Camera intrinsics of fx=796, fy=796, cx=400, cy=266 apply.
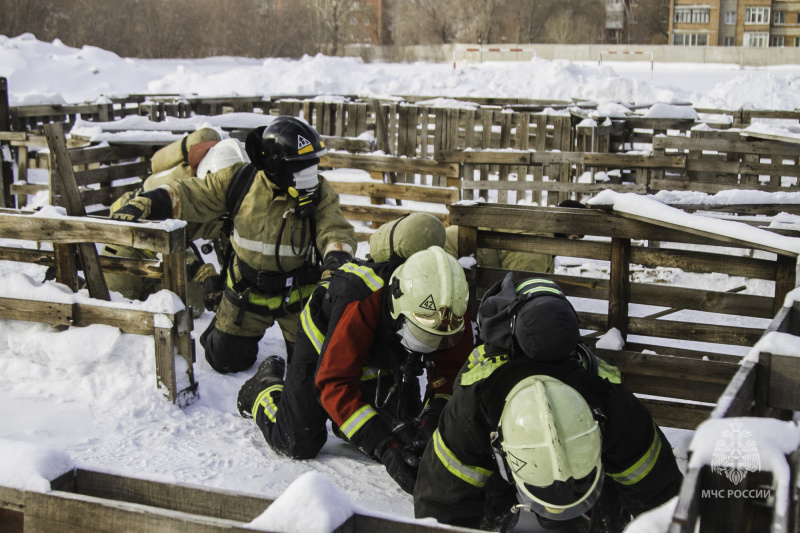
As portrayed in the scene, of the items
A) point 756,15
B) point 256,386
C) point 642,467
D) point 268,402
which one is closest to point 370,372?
point 268,402

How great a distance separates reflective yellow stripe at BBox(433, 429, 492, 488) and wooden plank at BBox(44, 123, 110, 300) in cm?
286

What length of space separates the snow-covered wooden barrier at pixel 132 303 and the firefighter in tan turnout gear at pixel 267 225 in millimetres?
449

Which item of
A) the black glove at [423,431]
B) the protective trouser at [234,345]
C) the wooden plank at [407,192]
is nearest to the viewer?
the black glove at [423,431]

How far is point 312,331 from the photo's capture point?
4238 millimetres

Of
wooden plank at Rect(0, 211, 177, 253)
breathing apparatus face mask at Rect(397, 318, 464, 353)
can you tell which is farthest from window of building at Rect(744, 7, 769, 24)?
breathing apparatus face mask at Rect(397, 318, 464, 353)

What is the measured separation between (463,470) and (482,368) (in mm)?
408

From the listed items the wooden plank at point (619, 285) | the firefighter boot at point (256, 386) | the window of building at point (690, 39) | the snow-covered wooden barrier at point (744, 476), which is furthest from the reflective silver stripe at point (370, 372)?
the window of building at point (690, 39)

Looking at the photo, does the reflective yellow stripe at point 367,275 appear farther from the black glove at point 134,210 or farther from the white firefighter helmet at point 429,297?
the black glove at point 134,210

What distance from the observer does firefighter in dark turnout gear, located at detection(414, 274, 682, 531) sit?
2.60 metres

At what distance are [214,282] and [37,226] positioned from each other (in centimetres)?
146

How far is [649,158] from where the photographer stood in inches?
407

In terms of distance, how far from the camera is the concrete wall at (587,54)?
1710 inches

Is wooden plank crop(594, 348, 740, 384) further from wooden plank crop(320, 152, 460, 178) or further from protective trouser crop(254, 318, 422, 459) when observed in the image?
wooden plank crop(320, 152, 460, 178)

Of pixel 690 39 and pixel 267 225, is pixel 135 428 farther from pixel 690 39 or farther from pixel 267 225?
pixel 690 39
